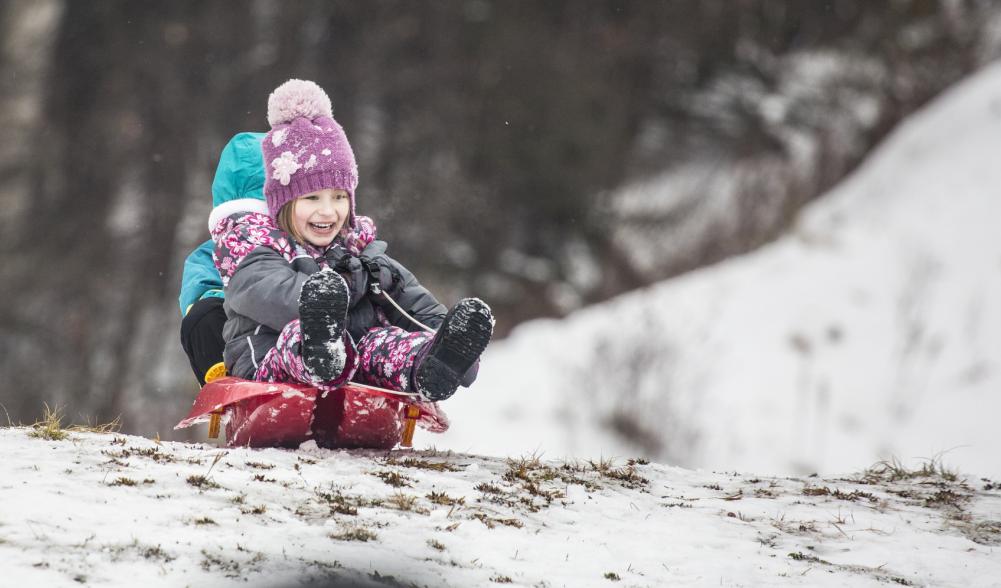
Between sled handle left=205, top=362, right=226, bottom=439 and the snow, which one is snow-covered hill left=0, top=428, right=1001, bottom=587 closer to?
the snow

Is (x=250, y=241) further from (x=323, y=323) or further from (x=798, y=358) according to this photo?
(x=798, y=358)

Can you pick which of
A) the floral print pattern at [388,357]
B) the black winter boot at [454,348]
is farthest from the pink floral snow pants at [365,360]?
the black winter boot at [454,348]

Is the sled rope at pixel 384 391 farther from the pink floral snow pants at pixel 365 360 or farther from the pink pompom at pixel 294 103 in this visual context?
the pink pompom at pixel 294 103

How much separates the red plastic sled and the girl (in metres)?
0.07

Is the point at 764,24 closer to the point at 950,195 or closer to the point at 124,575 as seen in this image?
the point at 950,195

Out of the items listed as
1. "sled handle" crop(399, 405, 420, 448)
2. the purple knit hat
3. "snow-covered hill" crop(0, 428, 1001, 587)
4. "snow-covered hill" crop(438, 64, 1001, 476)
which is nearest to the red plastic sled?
"sled handle" crop(399, 405, 420, 448)

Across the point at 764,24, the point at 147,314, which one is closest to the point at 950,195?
the point at 764,24

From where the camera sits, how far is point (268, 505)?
330cm

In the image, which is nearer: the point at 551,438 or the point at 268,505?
the point at 268,505

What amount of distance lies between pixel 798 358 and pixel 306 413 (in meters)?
7.79

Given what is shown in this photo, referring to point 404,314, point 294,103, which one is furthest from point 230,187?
point 404,314

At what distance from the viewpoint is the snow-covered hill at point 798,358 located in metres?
9.93

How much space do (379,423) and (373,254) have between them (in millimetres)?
648

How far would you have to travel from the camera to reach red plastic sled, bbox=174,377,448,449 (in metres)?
3.97
